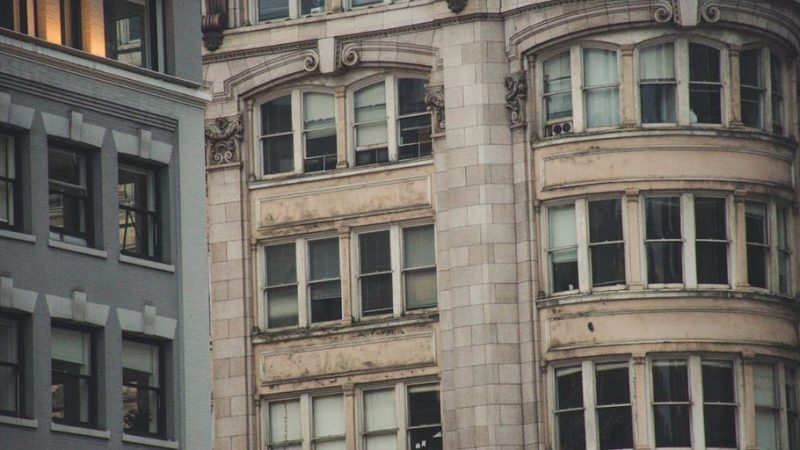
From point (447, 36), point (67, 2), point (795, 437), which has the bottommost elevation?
point (795, 437)

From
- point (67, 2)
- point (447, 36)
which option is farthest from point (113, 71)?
point (447, 36)

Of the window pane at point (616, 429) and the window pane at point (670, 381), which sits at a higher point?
the window pane at point (670, 381)

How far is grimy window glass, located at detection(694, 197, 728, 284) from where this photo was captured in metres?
71.0

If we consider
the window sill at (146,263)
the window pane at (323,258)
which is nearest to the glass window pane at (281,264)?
the window pane at (323,258)

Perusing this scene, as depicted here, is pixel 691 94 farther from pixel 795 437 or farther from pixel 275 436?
pixel 275 436

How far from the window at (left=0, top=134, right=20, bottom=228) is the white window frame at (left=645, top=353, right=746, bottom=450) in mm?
21349

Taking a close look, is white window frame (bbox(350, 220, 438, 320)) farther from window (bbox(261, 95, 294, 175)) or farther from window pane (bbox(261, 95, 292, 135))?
window pane (bbox(261, 95, 292, 135))

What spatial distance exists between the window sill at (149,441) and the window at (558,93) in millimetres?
19713

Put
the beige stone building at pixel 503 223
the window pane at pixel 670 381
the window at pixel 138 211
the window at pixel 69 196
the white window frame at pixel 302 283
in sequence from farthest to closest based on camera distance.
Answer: the white window frame at pixel 302 283 < the beige stone building at pixel 503 223 < the window pane at pixel 670 381 < the window at pixel 138 211 < the window at pixel 69 196

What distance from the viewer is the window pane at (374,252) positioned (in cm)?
7350

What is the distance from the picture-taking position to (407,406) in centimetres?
7275

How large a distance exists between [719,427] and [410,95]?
11083 mm

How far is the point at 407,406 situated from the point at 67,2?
68.6 feet

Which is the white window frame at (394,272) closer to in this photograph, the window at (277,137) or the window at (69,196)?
the window at (277,137)
